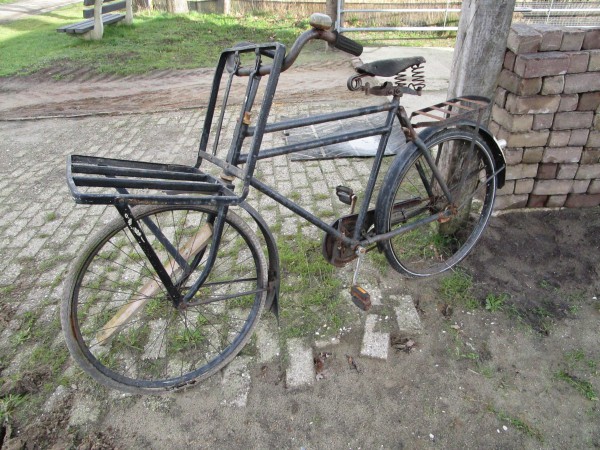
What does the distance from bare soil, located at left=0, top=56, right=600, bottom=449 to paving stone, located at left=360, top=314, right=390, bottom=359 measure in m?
0.04

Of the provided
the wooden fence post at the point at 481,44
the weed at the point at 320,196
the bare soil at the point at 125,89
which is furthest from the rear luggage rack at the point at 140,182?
the bare soil at the point at 125,89

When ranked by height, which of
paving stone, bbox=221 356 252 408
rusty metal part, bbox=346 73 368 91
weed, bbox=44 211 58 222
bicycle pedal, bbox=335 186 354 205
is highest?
rusty metal part, bbox=346 73 368 91

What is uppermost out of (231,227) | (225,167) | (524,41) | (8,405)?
(524,41)

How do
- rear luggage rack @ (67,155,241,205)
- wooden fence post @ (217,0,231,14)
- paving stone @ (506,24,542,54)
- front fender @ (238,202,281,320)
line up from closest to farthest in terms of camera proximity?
1. rear luggage rack @ (67,155,241,205)
2. front fender @ (238,202,281,320)
3. paving stone @ (506,24,542,54)
4. wooden fence post @ (217,0,231,14)

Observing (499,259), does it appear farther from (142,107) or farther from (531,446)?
(142,107)

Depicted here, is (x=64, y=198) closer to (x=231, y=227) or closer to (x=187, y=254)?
(x=231, y=227)

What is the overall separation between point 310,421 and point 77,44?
35.5 feet

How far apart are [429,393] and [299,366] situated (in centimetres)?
72

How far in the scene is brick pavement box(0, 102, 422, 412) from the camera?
270cm

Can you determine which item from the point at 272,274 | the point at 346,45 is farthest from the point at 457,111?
the point at 272,274

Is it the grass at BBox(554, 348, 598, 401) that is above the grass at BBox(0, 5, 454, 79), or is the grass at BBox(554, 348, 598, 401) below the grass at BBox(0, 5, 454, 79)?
below

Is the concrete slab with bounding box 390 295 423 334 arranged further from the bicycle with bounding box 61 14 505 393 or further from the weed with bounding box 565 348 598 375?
the weed with bounding box 565 348 598 375

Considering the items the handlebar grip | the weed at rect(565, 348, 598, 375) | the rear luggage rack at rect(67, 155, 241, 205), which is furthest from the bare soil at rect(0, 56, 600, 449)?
the handlebar grip

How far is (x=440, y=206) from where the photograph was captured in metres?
2.82
